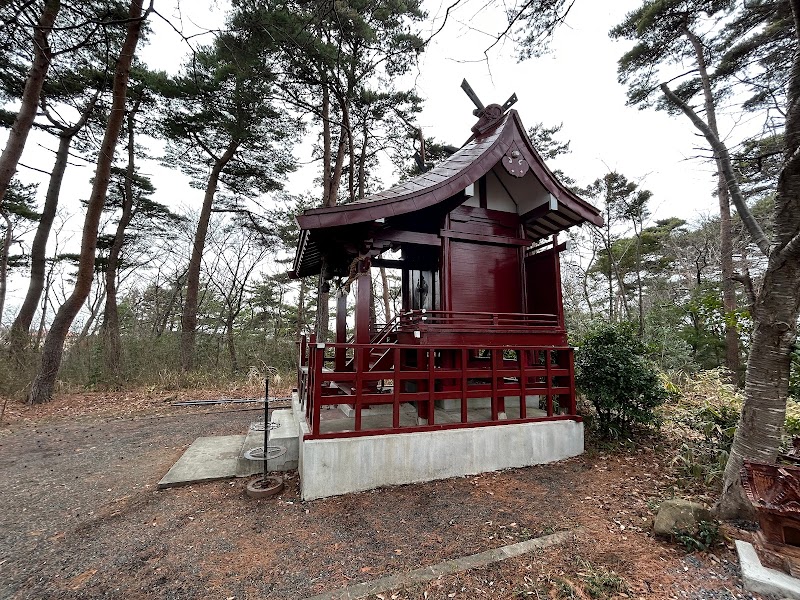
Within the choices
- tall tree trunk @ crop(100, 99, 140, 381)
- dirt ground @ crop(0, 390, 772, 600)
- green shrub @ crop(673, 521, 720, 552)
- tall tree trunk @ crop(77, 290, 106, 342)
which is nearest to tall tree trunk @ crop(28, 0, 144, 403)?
tall tree trunk @ crop(100, 99, 140, 381)

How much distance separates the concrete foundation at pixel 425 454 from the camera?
3.42m

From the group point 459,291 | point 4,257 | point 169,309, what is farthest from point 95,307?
point 459,291

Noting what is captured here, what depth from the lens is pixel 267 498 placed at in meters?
3.42

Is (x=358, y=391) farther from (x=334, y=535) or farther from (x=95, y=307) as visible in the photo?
(x=95, y=307)

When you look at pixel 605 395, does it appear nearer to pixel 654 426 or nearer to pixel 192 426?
pixel 654 426

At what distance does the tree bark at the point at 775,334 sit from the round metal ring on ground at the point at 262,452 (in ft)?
13.7

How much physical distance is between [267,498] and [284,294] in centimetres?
1670

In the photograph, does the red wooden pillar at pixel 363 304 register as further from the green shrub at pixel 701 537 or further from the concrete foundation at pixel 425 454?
the green shrub at pixel 701 537

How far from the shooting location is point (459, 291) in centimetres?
501

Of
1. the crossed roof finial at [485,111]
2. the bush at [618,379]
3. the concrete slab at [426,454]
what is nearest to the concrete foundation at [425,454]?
the concrete slab at [426,454]

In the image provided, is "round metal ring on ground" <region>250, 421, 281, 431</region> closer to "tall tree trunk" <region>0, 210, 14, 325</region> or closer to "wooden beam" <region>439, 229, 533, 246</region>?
"wooden beam" <region>439, 229, 533, 246</region>

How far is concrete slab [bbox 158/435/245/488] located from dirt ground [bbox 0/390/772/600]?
0.13 meters

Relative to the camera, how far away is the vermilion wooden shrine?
394 centimetres

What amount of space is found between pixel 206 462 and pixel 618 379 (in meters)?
5.49
